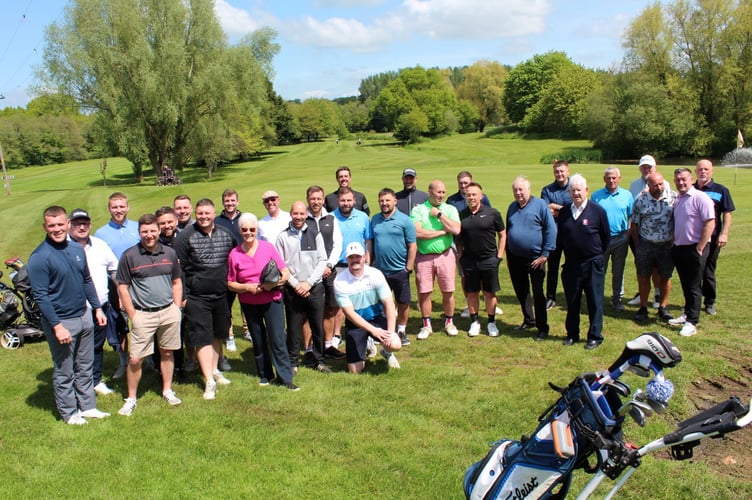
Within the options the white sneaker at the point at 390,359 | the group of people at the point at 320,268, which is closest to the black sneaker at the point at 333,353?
the group of people at the point at 320,268

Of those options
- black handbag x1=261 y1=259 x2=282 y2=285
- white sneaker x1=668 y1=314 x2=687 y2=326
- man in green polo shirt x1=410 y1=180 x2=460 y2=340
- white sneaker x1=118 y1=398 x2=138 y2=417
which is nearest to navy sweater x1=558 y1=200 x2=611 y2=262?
man in green polo shirt x1=410 y1=180 x2=460 y2=340

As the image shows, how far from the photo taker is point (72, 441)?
15.3ft

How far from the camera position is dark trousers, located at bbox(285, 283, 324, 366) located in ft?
20.8

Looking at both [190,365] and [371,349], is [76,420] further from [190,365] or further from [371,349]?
[371,349]

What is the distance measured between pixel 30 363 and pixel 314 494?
185 inches

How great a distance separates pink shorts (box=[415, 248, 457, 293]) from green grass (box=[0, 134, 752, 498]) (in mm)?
731

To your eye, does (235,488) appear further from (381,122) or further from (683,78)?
(381,122)

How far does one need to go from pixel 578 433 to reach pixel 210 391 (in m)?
4.07

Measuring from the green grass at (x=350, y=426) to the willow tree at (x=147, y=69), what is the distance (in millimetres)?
29266

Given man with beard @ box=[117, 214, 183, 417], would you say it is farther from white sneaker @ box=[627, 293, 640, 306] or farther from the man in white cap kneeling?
white sneaker @ box=[627, 293, 640, 306]

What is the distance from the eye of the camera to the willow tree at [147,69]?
1251 inches

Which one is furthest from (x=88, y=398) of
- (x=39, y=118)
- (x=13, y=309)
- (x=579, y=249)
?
(x=39, y=118)

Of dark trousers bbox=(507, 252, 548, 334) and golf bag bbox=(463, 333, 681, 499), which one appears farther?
dark trousers bbox=(507, 252, 548, 334)

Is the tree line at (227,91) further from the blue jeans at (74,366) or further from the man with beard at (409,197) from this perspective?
the blue jeans at (74,366)
